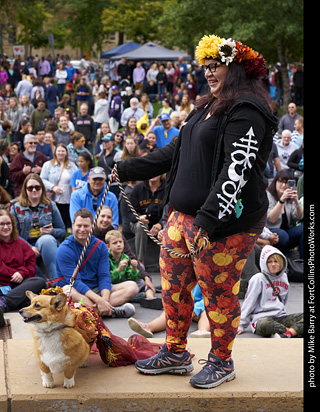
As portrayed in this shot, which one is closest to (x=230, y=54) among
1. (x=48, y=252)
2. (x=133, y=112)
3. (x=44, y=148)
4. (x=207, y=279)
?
(x=207, y=279)

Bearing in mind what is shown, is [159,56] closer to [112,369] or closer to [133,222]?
[133,222]

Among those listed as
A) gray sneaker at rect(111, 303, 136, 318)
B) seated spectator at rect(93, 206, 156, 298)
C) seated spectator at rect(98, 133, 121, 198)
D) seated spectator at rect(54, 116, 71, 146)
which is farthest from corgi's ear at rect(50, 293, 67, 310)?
seated spectator at rect(54, 116, 71, 146)

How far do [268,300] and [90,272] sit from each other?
6.01ft

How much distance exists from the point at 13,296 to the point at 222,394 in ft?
10.9

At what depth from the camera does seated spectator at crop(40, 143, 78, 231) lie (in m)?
10.3

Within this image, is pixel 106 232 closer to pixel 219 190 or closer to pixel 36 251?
pixel 36 251

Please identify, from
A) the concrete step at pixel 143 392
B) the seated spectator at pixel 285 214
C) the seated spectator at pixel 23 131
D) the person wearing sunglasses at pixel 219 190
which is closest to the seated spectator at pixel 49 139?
the seated spectator at pixel 23 131

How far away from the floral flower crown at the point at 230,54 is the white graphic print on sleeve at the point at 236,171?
15.6 inches

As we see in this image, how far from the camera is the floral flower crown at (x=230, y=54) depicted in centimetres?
381

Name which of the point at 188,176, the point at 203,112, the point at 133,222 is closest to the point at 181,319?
the point at 188,176

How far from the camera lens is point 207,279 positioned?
3.98 metres

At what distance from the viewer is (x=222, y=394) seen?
410cm

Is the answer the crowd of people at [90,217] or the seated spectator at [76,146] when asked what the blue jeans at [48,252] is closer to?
the crowd of people at [90,217]

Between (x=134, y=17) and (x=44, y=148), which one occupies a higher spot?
(x=134, y=17)
